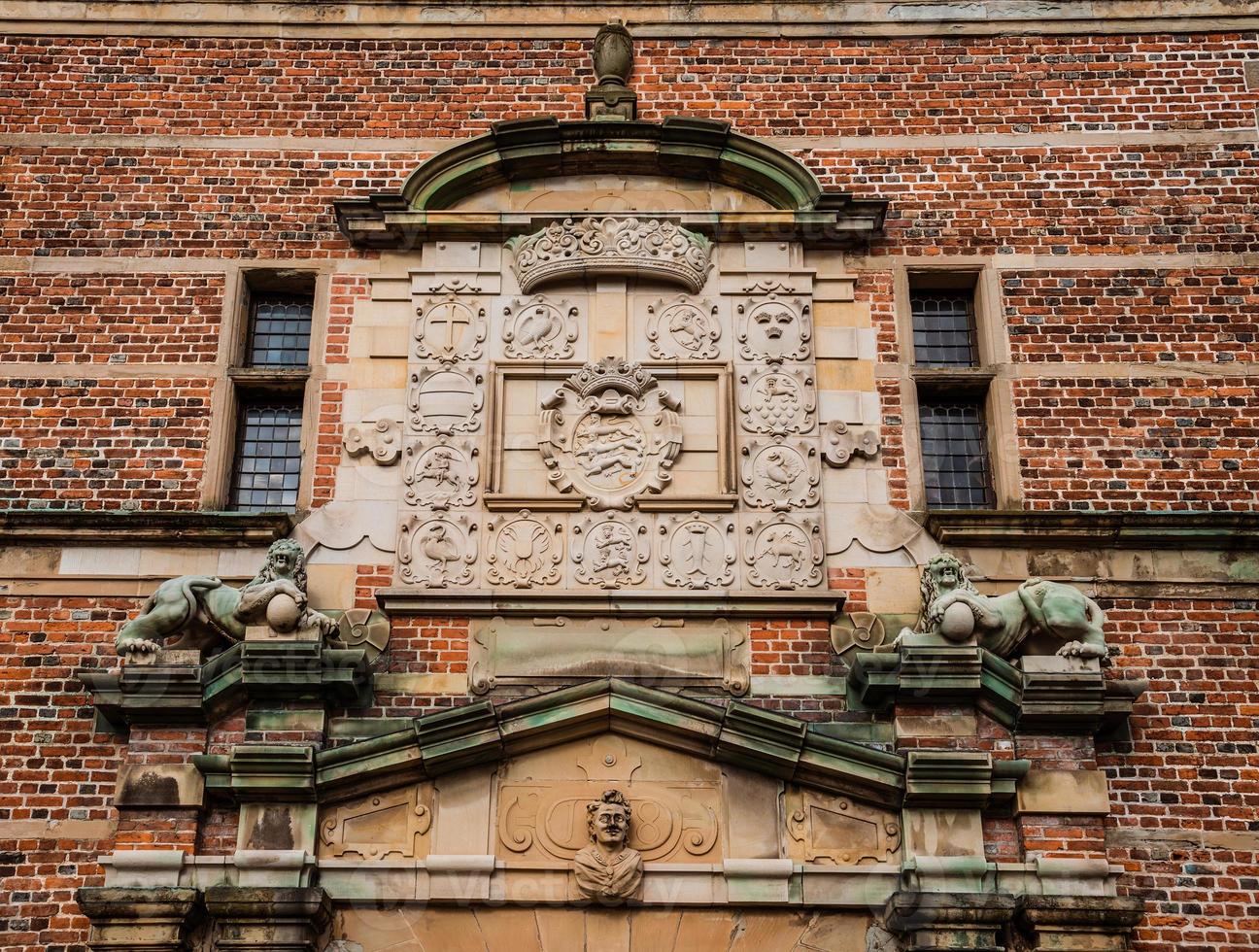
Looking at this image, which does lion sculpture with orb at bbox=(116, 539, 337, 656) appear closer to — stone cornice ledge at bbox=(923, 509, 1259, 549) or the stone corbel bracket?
the stone corbel bracket

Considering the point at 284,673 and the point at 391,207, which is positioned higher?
the point at 391,207

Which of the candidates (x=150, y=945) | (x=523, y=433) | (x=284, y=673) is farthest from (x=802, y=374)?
(x=150, y=945)

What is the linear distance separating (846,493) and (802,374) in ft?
2.75

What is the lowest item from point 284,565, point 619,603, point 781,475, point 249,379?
point 619,603

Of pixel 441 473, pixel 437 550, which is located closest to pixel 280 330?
pixel 441 473

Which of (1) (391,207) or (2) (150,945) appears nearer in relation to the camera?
(2) (150,945)

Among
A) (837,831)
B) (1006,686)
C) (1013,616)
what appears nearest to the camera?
(837,831)

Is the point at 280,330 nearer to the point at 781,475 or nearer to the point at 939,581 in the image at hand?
the point at 781,475

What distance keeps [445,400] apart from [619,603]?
177 centimetres

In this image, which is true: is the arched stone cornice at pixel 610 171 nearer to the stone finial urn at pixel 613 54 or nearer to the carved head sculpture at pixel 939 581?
the stone finial urn at pixel 613 54

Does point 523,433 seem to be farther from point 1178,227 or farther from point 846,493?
point 1178,227

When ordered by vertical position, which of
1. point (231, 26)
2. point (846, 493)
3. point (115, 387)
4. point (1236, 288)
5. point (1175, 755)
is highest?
point (231, 26)

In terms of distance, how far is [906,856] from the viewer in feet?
30.6

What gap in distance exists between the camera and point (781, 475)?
1052cm
